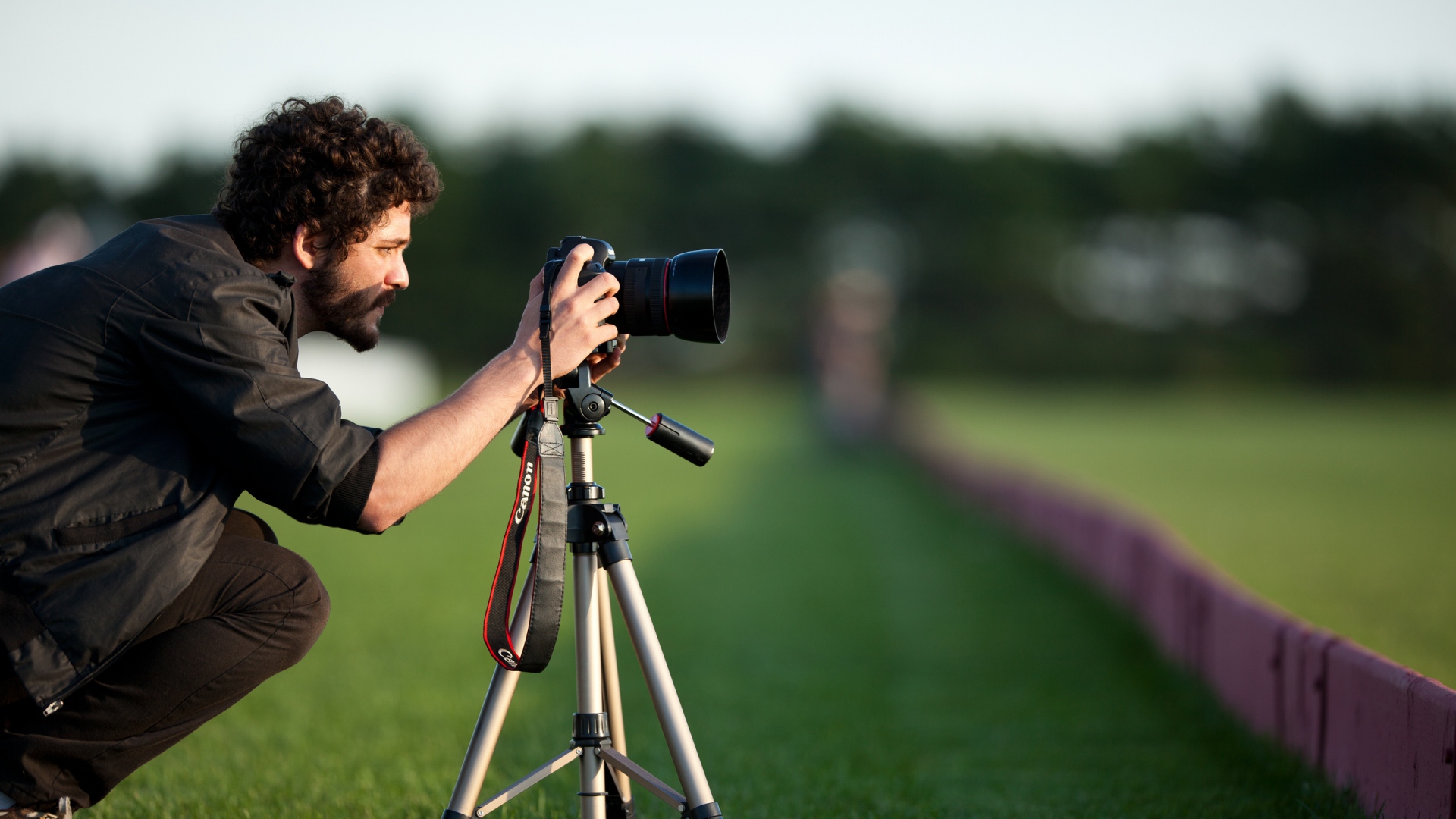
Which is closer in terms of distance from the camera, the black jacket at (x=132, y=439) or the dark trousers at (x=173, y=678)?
the black jacket at (x=132, y=439)

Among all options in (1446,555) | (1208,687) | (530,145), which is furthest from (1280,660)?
(530,145)

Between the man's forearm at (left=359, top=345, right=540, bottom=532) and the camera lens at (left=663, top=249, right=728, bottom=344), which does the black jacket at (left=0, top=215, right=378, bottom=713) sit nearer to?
the man's forearm at (left=359, top=345, right=540, bottom=532)

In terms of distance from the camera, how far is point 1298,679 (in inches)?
140

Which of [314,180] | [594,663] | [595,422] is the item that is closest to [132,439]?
[314,180]

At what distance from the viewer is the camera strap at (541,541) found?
7.82 ft

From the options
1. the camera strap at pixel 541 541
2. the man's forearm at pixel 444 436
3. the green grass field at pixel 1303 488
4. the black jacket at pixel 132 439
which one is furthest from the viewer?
the green grass field at pixel 1303 488

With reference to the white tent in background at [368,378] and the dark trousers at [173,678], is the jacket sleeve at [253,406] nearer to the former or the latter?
the dark trousers at [173,678]

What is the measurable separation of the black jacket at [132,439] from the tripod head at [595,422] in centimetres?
42

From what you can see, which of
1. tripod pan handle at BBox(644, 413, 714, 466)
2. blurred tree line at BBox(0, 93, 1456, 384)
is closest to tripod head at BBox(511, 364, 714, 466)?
tripod pan handle at BBox(644, 413, 714, 466)

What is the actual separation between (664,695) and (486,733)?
40 centimetres

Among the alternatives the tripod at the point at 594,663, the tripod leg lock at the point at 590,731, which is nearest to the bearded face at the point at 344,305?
the tripod at the point at 594,663

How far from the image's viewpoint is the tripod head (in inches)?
97.3

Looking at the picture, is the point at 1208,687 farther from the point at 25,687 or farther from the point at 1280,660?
the point at 25,687

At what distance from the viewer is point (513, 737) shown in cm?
421
